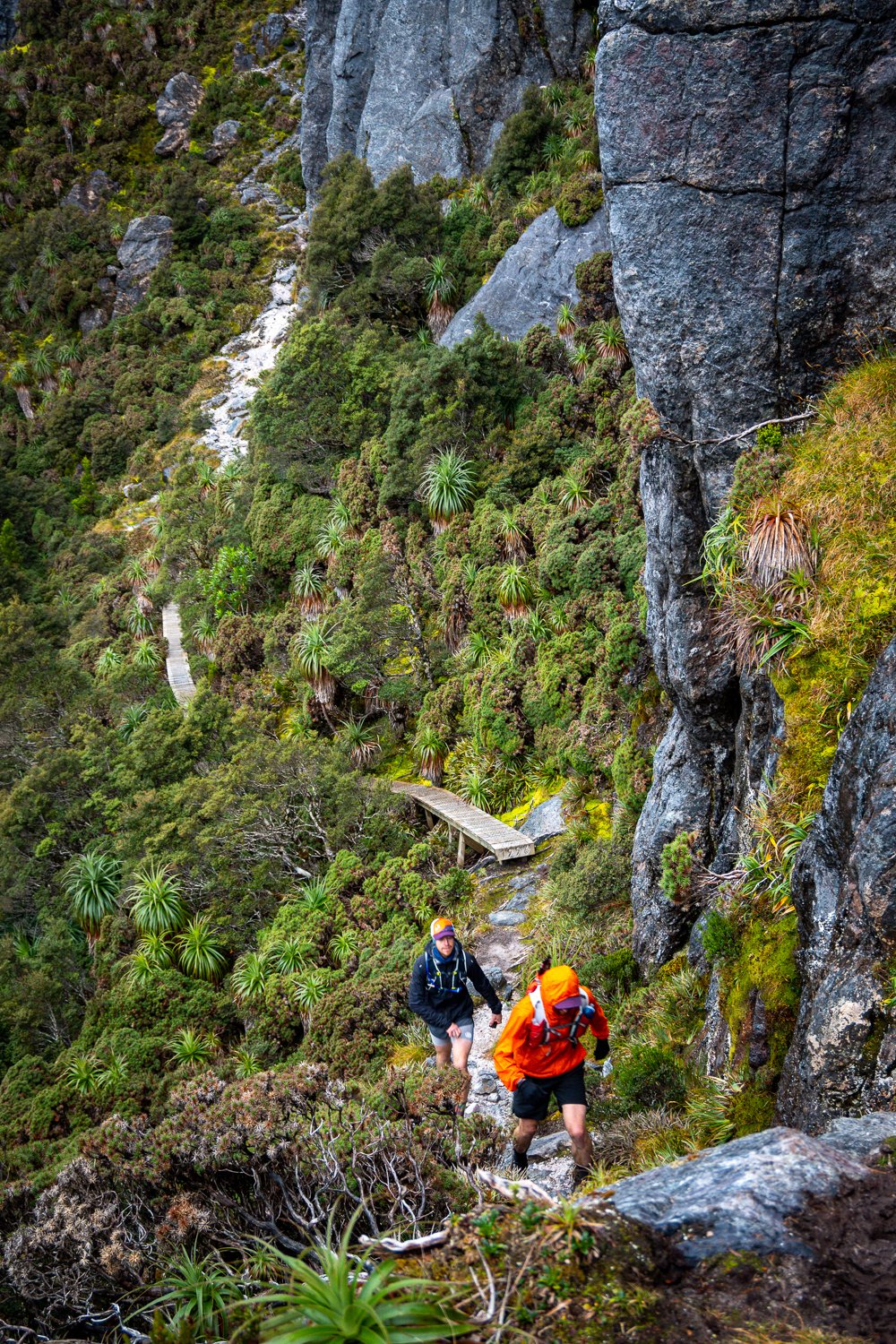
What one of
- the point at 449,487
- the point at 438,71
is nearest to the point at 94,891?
the point at 449,487

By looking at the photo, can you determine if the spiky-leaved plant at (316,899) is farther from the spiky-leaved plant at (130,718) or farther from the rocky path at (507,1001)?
the spiky-leaved plant at (130,718)

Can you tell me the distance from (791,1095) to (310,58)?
43.5m

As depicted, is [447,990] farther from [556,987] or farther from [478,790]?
[478,790]

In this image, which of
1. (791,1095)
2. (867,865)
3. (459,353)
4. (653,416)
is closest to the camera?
(867,865)

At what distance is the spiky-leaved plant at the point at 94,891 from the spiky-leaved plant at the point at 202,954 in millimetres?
2482

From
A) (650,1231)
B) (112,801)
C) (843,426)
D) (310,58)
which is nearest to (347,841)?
(112,801)

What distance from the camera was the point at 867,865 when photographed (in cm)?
471

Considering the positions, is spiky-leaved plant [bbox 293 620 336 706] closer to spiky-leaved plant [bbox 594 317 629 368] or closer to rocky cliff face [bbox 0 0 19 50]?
spiky-leaved plant [bbox 594 317 629 368]

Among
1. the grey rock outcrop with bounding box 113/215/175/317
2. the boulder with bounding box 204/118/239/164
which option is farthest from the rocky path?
the boulder with bounding box 204/118/239/164

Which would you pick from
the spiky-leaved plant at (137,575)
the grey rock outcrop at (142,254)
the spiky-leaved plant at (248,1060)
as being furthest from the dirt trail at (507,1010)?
the grey rock outcrop at (142,254)

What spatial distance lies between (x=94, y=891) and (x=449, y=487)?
10.5 m

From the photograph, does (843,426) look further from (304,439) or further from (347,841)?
(304,439)

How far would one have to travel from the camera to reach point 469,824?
13867 millimetres

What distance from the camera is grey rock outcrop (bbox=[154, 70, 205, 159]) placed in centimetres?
5269
